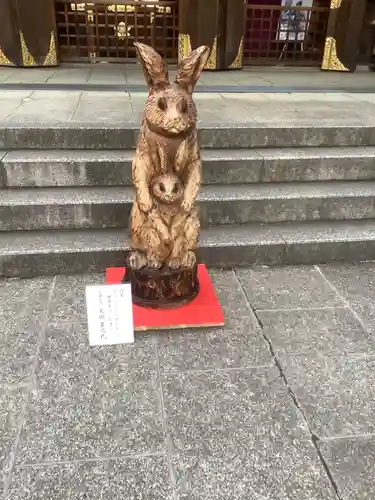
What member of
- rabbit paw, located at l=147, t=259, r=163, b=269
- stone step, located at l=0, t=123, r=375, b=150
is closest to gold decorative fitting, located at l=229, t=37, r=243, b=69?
stone step, located at l=0, t=123, r=375, b=150

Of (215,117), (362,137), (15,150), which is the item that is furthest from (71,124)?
(362,137)

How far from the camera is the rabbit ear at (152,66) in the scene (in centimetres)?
261

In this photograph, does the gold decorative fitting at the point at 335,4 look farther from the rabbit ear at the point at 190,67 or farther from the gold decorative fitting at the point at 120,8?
the rabbit ear at the point at 190,67

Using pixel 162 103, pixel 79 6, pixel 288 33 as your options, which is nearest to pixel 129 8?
pixel 79 6

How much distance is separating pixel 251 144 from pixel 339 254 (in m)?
1.35

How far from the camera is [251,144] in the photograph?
4.40 metres

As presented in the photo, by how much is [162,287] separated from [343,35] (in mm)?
7102

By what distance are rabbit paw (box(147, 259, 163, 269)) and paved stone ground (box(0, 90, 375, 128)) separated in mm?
1870

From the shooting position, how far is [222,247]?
3.70 m

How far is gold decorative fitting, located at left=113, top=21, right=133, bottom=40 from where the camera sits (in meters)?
8.09

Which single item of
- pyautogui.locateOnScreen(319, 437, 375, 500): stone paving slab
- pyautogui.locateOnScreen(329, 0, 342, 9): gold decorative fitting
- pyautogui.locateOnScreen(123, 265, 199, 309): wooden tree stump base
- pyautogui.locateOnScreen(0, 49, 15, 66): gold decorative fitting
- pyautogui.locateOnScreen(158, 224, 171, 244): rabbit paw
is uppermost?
pyautogui.locateOnScreen(329, 0, 342, 9): gold decorative fitting

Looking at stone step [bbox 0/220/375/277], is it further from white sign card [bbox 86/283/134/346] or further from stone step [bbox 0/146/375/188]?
white sign card [bbox 86/283/134/346]

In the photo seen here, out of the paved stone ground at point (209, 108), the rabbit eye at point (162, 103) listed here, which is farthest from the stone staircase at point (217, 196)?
the rabbit eye at point (162, 103)

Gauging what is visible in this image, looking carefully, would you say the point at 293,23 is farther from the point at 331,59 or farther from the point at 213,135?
the point at 213,135
